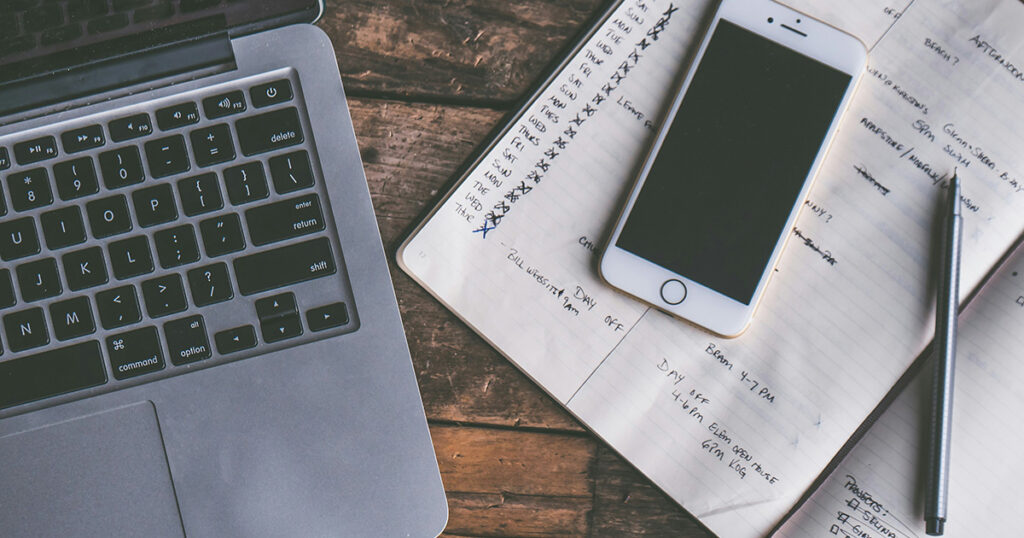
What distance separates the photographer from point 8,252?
417mm

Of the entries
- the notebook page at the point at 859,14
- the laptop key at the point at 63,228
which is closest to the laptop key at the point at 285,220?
the laptop key at the point at 63,228

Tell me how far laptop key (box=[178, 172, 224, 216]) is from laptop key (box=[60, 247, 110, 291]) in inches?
2.3

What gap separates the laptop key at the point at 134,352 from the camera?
42 cm

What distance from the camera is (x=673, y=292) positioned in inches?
18.2

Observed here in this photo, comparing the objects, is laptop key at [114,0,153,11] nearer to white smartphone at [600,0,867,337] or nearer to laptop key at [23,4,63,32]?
laptop key at [23,4,63,32]

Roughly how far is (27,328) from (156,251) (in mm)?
90

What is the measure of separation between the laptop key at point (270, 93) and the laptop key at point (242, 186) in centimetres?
4

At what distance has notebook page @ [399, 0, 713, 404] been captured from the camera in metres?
0.47

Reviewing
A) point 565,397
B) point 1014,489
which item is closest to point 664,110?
point 565,397

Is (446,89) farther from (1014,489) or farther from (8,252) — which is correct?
(1014,489)

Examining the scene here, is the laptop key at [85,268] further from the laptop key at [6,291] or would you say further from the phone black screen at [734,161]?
the phone black screen at [734,161]

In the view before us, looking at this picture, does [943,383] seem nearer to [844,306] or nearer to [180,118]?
[844,306]

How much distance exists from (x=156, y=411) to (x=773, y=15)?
477 millimetres

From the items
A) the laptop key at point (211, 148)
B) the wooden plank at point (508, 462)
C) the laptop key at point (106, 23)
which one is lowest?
the wooden plank at point (508, 462)
